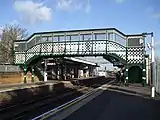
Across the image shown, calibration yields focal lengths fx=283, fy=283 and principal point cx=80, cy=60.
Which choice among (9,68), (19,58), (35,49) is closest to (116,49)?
(35,49)

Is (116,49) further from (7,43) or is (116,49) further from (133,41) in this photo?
(7,43)

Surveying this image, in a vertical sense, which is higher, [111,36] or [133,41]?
[111,36]

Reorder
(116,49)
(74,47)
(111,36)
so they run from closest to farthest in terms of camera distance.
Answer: (116,49) < (111,36) < (74,47)

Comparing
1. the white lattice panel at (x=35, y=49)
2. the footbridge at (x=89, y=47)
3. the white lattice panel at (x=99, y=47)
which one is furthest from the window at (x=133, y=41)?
the white lattice panel at (x=35, y=49)

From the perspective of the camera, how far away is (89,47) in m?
41.2

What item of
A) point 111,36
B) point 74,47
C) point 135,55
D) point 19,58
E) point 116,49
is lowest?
point 19,58

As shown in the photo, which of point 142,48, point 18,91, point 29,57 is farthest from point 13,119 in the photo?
point 29,57

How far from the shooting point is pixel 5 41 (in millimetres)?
64938

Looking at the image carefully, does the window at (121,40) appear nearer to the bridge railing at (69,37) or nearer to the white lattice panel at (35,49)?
the bridge railing at (69,37)

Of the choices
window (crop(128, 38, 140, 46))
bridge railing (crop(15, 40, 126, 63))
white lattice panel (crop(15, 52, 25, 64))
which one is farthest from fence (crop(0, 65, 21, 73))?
window (crop(128, 38, 140, 46))

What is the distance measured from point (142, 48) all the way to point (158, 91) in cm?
1434

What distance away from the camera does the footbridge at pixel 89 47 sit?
39.6 metres

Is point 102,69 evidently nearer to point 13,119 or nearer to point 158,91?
point 158,91

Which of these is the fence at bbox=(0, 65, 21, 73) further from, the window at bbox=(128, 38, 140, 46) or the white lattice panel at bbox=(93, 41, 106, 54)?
the window at bbox=(128, 38, 140, 46)
